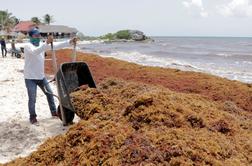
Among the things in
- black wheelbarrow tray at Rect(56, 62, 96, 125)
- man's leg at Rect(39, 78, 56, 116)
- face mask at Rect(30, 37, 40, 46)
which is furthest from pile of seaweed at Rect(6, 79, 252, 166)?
face mask at Rect(30, 37, 40, 46)

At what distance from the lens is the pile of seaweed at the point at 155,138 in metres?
4.17

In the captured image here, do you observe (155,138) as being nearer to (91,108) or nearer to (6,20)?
(91,108)

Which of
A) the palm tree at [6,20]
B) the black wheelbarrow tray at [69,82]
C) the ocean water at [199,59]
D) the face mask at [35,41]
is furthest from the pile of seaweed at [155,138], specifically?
the palm tree at [6,20]

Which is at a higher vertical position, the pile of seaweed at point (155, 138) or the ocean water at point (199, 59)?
the pile of seaweed at point (155, 138)

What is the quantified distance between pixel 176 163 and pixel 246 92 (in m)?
8.79

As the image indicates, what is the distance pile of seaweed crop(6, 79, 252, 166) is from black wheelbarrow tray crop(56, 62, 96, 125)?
142cm

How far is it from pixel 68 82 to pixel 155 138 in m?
3.82

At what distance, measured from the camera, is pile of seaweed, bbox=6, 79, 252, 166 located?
4168mm

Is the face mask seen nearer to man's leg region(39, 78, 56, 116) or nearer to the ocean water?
man's leg region(39, 78, 56, 116)

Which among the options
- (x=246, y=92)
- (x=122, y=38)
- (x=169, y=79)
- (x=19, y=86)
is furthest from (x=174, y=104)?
(x=122, y=38)

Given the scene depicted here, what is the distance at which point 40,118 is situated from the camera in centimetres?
864

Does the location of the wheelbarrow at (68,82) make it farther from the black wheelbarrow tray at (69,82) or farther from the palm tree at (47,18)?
the palm tree at (47,18)

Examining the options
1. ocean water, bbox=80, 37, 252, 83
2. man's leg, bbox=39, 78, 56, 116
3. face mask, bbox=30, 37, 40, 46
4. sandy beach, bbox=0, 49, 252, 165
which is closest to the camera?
sandy beach, bbox=0, 49, 252, 165

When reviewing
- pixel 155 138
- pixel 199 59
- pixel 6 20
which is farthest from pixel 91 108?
pixel 6 20
